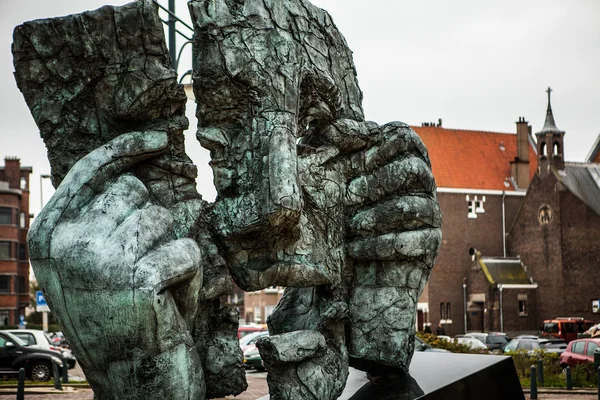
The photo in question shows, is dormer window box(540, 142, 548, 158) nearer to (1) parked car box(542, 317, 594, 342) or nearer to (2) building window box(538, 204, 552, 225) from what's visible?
(2) building window box(538, 204, 552, 225)

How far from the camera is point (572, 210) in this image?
45.5m

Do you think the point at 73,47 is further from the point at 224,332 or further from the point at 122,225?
the point at 224,332

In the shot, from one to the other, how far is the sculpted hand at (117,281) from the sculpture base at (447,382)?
1.87 metres

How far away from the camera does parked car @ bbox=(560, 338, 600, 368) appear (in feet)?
66.4

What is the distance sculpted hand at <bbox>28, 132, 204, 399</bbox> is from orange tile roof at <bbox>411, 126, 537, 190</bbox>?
42.3 m

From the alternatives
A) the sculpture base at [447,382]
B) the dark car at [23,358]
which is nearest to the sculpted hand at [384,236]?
the sculpture base at [447,382]

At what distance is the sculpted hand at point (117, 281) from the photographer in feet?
18.4

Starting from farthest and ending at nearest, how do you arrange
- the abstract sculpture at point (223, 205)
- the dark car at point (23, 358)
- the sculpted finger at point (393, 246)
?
the dark car at point (23, 358) → the sculpted finger at point (393, 246) → the abstract sculpture at point (223, 205)

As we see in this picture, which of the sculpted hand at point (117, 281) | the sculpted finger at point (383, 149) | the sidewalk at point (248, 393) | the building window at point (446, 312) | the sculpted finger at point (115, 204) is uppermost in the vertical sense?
the sculpted finger at point (383, 149)

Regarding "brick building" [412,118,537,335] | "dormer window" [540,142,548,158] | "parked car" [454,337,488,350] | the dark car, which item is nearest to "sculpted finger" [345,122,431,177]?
"parked car" [454,337,488,350]

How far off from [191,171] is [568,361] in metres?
16.0

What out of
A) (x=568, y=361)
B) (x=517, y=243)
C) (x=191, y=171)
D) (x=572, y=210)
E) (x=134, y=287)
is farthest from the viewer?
(x=517, y=243)

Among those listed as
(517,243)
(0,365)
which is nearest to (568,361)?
(0,365)

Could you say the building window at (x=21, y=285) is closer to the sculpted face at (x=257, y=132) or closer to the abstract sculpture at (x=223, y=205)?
the abstract sculpture at (x=223, y=205)
